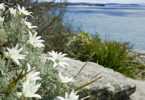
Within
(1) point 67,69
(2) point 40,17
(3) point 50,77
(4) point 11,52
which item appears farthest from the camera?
(2) point 40,17

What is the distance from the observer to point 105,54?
252 inches

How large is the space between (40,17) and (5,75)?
15.1ft

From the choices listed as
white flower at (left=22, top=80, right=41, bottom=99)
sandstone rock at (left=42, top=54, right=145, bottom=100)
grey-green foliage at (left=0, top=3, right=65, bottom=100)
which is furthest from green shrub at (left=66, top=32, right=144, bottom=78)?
white flower at (left=22, top=80, right=41, bottom=99)

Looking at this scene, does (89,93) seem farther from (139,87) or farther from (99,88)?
(139,87)

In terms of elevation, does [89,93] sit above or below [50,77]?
below

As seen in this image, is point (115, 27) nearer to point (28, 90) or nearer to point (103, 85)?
point (103, 85)

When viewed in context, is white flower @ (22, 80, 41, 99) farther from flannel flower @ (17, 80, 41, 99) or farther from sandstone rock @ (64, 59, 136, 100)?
sandstone rock @ (64, 59, 136, 100)

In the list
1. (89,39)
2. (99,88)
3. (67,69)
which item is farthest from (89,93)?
(89,39)

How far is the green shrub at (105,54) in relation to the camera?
20.5ft

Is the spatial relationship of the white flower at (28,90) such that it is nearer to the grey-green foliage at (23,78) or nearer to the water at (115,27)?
the grey-green foliage at (23,78)

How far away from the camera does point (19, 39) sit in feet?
8.11

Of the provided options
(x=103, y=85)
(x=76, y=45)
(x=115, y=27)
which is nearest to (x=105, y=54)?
(x=76, y=45)

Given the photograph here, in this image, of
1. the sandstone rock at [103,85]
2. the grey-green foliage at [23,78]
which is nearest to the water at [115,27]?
the sandstone rock at [103,85]

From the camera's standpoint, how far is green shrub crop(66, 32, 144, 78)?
20.5 feet
